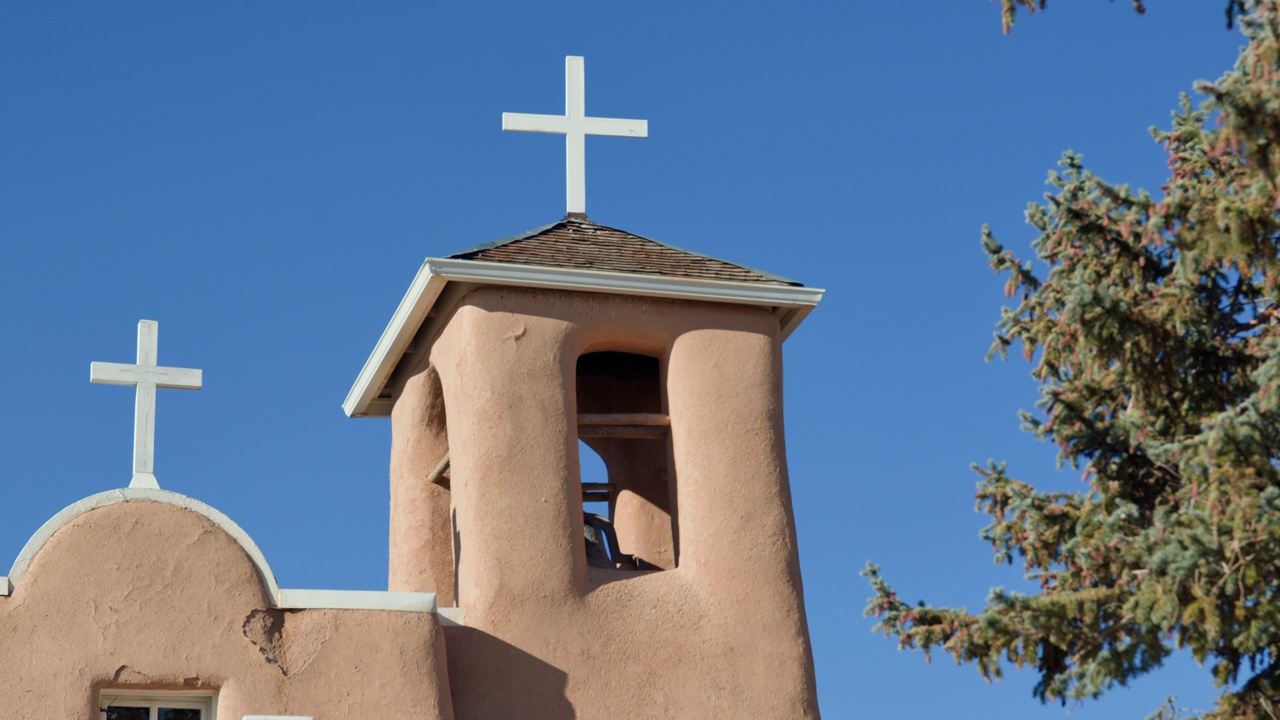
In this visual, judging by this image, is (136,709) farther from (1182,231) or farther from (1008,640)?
(1182,231)

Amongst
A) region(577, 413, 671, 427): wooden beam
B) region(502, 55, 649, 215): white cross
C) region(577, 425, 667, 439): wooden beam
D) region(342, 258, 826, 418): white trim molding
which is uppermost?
region(502, 55, 649, 215): white cross

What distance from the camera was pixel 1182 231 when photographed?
13102 millimetres

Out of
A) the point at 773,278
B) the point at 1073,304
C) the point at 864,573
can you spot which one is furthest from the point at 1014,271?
the point at 773,278

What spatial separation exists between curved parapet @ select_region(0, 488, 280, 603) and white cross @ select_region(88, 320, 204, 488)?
0.34 meters

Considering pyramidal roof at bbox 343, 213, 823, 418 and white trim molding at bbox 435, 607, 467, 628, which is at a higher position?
pyramidal roof at bbox 343, 213, 823, 418

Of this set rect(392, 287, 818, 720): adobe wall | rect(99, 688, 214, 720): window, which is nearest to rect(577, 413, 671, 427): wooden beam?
rect(392, 287, 818, 720): adobe wall

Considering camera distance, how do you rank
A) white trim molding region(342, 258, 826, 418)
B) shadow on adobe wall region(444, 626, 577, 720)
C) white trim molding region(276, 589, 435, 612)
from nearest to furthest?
1. white trim molding region(276, 589, 435, 612)
2. shadow on adobe wall region(444, 626, 577, 720)
3. white trim molding region(342, 258, 826, 418)

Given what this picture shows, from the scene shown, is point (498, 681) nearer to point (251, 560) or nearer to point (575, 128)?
point (251, 560)

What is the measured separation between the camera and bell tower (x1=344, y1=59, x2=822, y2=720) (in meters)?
15.7

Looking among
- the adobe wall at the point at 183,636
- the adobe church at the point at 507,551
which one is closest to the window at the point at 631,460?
the adobe church at the point at 507,551

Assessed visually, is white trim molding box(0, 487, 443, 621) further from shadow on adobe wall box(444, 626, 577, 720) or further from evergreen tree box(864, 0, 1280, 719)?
evergreen tree box(864, 0, 1280, 719)

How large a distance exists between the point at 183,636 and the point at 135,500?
3.17ft

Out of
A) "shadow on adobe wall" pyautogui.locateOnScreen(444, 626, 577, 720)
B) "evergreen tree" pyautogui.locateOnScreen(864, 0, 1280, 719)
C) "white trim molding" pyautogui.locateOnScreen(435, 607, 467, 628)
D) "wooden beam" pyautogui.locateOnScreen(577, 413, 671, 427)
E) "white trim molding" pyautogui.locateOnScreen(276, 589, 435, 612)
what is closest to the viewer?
"evergreen tree" pyautogui.locateOnScreen(864, 0, 1280, 719)

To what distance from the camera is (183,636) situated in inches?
576
